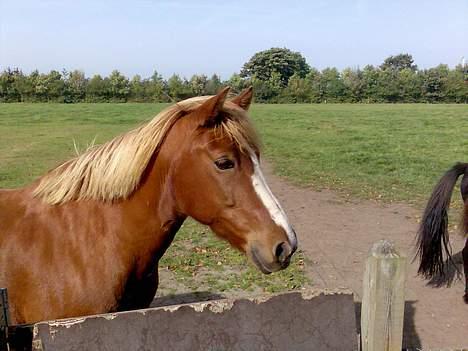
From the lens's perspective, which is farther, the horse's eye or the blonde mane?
the blonde mane

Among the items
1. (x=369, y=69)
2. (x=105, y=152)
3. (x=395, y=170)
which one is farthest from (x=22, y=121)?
(x=369, y=69)

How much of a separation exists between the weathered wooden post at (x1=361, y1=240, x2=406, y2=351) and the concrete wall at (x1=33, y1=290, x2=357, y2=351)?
0.08 metres

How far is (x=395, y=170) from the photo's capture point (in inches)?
444

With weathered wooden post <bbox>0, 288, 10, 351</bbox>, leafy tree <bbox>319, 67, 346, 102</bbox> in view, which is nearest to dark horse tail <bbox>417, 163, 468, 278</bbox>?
weathered wooden post <bbox>0, 288, 10, 351</bbox>

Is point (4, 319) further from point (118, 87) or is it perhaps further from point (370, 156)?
point (118, 87)

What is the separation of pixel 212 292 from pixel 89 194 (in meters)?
2.82

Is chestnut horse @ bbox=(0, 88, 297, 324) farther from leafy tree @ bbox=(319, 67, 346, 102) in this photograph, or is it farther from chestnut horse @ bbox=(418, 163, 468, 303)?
leafy tree @ bbox=(319, 67, 346, 102)

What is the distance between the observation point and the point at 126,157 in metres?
2.13

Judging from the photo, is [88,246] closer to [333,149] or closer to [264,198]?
[264,198]

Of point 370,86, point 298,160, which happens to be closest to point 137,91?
point 370,86

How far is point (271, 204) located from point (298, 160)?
11.4 meters

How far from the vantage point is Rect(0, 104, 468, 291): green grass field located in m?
5.36

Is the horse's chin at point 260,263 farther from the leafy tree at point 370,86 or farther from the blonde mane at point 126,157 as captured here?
the leafy tree at point 370,86

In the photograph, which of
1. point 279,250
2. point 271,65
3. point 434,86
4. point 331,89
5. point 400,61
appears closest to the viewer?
point 279,250
